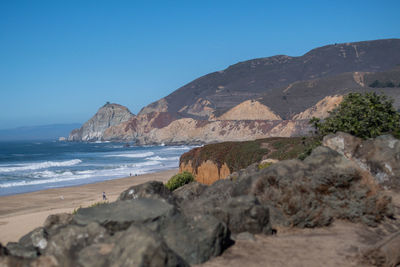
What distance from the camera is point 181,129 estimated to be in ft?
393

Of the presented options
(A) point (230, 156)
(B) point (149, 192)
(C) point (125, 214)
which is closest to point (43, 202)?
(A) point (230, 156)

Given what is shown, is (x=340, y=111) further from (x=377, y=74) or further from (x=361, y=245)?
(x=377, y=74)

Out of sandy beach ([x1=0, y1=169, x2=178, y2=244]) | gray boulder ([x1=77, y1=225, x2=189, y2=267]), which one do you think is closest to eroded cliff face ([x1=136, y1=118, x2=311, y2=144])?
sandy beach ([x1=0, y1=169, x2=178, y2=244])

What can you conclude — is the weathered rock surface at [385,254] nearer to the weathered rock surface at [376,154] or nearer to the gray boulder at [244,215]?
the gray boulder at [244,215]

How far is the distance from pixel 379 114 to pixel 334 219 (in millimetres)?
8005

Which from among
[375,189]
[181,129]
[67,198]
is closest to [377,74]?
[181,129]

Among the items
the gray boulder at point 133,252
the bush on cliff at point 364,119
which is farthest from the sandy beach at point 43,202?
the bush on cliff at point 364,119

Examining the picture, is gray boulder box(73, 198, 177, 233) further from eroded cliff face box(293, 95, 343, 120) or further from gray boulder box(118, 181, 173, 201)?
eroded cliff face box(293, 95, 343, 120)

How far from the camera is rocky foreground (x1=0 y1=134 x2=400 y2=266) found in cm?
513

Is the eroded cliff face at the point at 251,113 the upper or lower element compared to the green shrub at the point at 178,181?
upper

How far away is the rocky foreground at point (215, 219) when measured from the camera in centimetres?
513

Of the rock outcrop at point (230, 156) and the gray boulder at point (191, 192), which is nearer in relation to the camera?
the gray boulder at point (191, 192)

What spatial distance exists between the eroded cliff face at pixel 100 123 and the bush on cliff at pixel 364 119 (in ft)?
546

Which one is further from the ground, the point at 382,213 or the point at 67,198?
the point at 382,213
